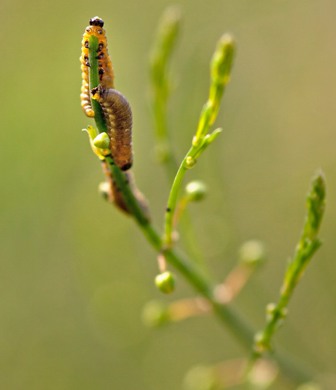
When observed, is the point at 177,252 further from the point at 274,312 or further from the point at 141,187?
the point at 141,187

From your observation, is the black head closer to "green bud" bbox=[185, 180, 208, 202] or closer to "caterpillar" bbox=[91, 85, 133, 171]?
"caterpillar" bbox=[91, 85, 133, 171]

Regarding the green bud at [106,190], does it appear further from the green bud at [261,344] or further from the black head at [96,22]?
the green bud at [261,344]

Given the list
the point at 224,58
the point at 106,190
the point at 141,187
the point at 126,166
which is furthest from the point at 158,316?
the point at 141,187

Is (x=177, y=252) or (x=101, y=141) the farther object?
(x=177, y=252)

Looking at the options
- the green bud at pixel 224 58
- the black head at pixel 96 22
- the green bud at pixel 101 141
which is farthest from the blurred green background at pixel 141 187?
the black head at pixel 96 22

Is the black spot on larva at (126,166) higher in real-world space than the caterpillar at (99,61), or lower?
lower

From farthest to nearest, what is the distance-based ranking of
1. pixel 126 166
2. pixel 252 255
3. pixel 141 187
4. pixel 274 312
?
pixel 141 187, pixel 252 255, pixel 274 312, pixel 126 166

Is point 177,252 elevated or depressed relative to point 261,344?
elevated
